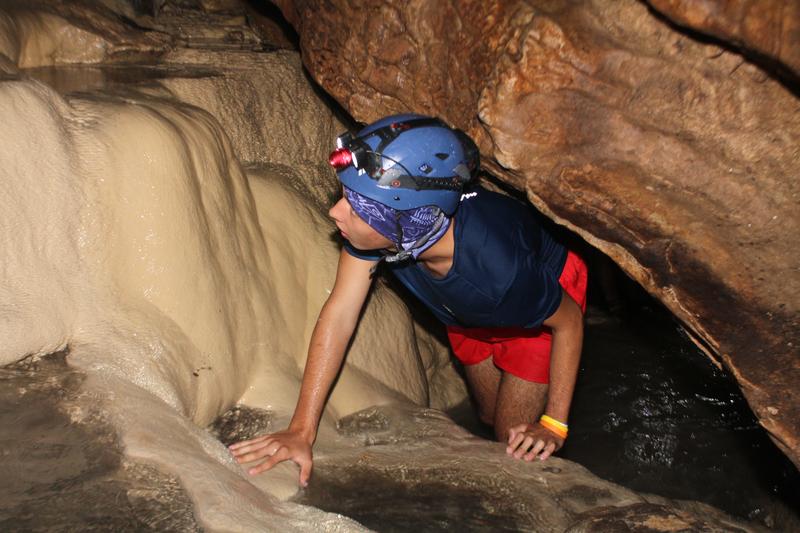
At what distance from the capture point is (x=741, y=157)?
2.76 m

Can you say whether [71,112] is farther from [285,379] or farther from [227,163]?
[285,379]

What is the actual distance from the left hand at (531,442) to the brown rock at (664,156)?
72 centimetres

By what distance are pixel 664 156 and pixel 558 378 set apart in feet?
3.18

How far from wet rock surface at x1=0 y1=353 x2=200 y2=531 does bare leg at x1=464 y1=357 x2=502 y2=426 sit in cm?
227

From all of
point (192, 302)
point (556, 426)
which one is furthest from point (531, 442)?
point (192, 302)

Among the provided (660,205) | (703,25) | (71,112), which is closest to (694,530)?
(660,205)

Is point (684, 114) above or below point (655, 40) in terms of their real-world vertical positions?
below

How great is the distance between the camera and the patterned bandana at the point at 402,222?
2.61m

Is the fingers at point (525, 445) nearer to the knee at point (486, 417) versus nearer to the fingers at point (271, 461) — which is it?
the fingers at point (271, 461)

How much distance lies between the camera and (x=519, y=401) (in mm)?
3875

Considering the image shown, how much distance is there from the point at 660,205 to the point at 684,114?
360 mm

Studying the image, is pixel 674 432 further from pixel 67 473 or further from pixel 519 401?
pixel 67 473

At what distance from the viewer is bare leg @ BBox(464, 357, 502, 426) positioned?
13.6ft

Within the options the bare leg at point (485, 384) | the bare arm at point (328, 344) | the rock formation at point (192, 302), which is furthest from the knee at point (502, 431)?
the bare arm at point (328, 344)
